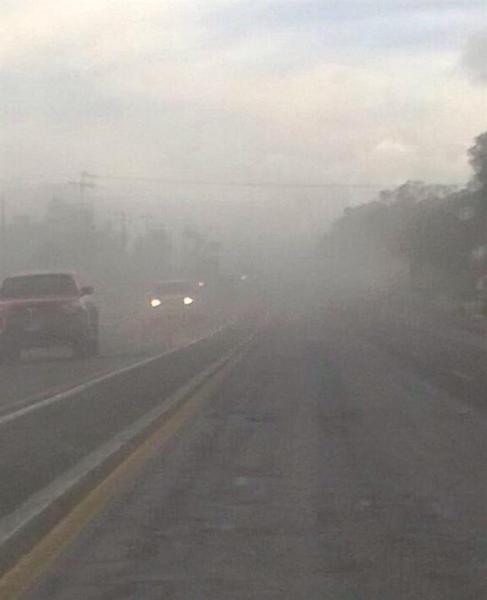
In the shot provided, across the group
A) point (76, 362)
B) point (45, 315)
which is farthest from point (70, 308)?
point (76, 362)

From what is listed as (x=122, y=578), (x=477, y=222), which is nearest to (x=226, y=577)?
(x=122, y=578)

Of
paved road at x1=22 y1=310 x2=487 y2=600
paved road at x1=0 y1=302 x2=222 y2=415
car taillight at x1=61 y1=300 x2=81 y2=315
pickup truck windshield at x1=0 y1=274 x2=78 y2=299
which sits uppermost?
pickup truck windshield at x1=0 y1=274 x2=78 y2=299

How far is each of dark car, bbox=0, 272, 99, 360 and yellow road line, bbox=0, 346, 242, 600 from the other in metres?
17.1

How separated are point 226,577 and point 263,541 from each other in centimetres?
139

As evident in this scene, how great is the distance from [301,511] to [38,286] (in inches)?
1086

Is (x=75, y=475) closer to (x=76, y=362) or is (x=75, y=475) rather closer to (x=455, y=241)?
(x=76, y=362)

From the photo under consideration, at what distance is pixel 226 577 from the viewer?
10.3m

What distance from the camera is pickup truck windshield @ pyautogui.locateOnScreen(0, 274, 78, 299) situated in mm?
39875

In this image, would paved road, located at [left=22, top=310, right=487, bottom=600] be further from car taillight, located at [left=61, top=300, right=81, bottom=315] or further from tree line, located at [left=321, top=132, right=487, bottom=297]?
tree line, located at [left=321, top=132, right=487, bottom=297]

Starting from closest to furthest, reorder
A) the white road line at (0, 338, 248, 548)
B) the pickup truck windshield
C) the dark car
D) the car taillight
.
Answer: the white road line at (0, 338, 248, 548)
the dark car
the car taillight
the pickup truck windshield

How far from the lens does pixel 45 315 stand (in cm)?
3866

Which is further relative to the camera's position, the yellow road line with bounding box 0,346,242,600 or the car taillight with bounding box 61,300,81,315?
the car taillight with bounding box 61,300,81,315

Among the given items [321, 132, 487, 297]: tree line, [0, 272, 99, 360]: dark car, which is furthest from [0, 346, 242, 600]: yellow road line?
[321, 132, 487, 297]: tree line

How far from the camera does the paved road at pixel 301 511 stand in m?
10.2
